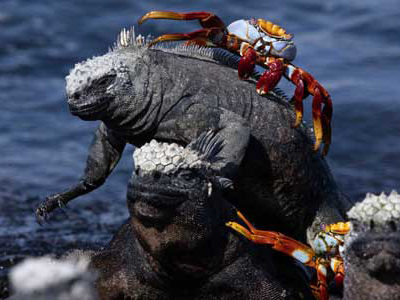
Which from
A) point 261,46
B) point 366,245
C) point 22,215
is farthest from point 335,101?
point 366,245

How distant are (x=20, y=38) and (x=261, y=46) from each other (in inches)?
457

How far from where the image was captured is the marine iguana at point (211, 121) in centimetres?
628

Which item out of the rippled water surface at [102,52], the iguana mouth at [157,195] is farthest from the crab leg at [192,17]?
the rippled water surface at [102,52]

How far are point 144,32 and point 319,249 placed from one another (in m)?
11.6

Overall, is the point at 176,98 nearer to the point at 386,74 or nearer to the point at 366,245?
the point at 366,245

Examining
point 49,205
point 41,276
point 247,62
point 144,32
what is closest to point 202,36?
point 247,62

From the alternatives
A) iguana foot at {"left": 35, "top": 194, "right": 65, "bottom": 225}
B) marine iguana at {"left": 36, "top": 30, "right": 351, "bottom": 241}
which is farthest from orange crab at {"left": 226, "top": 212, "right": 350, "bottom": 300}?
iguana foot at {"left": 35, "top": 194, "right": 65, "bottom": 225}

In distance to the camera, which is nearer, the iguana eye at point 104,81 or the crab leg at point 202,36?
the iguana eye at point 104,81

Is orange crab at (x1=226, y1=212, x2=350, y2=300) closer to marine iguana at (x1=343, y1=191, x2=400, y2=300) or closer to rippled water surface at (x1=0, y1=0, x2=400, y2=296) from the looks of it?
marine iguana at (x1=343, y1=191, x2=400, y2=300)

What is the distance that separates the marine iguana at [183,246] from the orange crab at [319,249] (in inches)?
6.3

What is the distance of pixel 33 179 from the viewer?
12094mm

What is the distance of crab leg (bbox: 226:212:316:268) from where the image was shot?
5.75m

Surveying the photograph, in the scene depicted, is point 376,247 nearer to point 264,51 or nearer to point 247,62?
point 247,62

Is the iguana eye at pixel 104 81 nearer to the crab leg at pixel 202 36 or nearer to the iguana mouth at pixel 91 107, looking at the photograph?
the iguana mouth at pixel 91 107
